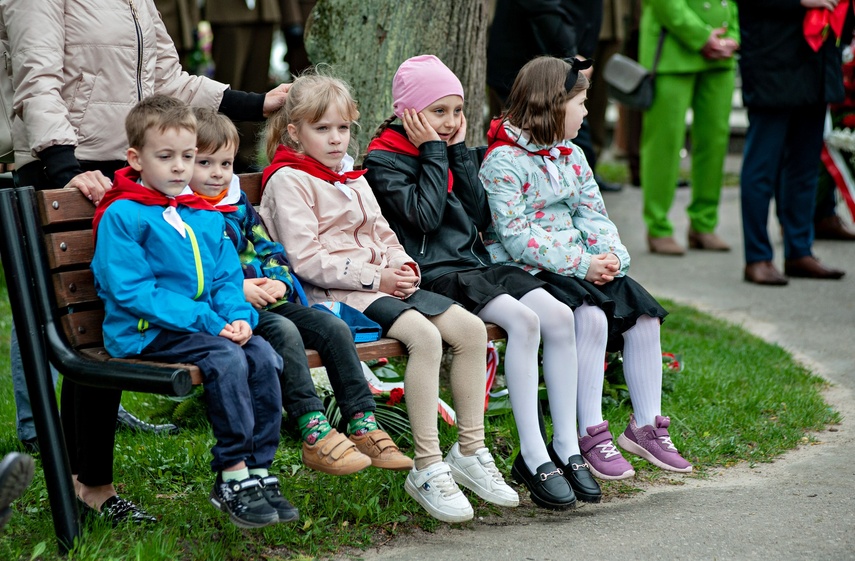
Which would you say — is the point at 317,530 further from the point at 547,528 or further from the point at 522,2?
the point at 522,2

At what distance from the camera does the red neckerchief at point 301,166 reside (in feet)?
12.3

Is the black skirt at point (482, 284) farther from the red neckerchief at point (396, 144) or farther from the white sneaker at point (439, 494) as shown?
the white sneaker at point (439, 494)

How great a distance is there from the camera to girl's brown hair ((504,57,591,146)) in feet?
A: 13.2

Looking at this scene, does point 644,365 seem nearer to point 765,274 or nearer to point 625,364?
point 625,364

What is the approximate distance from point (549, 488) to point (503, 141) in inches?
51.0

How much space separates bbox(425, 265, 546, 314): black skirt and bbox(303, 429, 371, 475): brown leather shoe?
76 centimetres

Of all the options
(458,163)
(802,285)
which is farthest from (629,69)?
(458,163)

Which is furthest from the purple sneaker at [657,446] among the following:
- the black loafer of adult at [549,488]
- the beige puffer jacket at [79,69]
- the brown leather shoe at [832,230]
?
the brown leather shoe at [832,230]

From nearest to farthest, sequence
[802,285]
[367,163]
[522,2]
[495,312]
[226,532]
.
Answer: [226,532] → [495,312] → [367,163] → [522,2] → [802,285]

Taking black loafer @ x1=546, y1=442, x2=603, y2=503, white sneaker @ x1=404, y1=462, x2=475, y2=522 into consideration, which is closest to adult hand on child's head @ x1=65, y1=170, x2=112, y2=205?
white sneaker @ x1=404, y1=462, x2=475, y2=522

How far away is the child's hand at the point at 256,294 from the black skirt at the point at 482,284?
0.67 metres

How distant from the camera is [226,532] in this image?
340cm

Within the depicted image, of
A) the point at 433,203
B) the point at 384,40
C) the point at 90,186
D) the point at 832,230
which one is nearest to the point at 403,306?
the point at 433,203

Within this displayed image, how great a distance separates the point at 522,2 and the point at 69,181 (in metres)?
3.34
